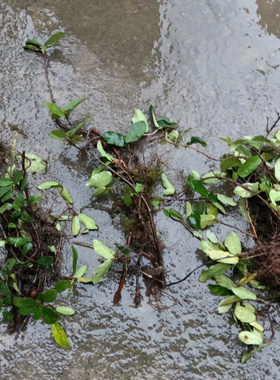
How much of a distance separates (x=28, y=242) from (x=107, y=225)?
315mm

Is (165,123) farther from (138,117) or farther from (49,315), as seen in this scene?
(49,315)

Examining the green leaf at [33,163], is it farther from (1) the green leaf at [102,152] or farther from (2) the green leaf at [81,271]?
(2) the green leaf at [81,271]

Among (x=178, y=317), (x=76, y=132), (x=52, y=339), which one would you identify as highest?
(x=76, y=132)

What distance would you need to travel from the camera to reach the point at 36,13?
1875mm

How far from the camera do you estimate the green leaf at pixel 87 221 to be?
58.2 inches

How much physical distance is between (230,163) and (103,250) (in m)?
0.62

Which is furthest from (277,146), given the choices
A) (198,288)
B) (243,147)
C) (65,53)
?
(65,53)

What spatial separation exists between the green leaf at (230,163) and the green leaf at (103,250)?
583 mm

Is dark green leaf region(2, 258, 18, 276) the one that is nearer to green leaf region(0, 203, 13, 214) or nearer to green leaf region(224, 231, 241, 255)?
green leaf region(0, 203, 13, 214)

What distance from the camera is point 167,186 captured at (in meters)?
1.56

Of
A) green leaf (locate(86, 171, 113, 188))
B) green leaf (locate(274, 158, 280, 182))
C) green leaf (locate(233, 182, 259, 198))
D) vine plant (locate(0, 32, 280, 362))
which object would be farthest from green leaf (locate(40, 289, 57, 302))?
green leaf (locate(274, 158, 280, 182))

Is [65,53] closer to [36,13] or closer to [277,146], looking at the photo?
[36,13]

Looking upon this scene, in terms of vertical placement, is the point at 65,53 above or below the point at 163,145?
above

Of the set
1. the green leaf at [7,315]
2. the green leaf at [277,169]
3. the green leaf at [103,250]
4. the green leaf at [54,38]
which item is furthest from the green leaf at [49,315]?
the green leaf at [54,38]
